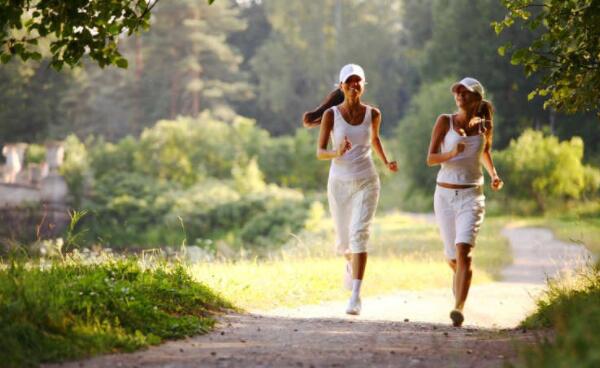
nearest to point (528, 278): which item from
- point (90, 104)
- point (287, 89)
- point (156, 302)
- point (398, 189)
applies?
point (156, 302)

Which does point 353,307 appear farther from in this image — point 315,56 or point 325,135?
point 315,56

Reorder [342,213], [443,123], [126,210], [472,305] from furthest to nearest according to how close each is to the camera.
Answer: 1. [126,210]
2. [472,305]
3. [342,213]
4. [443,123]

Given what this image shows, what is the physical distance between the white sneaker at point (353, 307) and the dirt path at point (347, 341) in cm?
7

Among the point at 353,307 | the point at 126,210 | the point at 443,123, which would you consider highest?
the point at 126,210

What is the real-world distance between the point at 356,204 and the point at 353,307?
3.41 feet

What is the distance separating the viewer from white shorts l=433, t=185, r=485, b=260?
843 centimetres

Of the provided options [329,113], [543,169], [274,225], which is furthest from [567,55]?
[543,169]

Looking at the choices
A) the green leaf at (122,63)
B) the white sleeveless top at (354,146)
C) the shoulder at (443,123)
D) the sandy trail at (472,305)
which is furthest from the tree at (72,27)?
the sandy trail at (472,305)

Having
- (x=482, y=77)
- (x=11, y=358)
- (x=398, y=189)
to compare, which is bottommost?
(x=11, y=358)

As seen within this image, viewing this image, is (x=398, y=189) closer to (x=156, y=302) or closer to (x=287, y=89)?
(x=287, y=89)

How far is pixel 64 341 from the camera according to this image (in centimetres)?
600

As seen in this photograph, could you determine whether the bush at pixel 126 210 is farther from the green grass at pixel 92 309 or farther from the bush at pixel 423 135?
the green grass at pixel 92 309

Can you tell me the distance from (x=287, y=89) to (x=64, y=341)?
2290 inches

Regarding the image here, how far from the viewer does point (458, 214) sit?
8.54m
